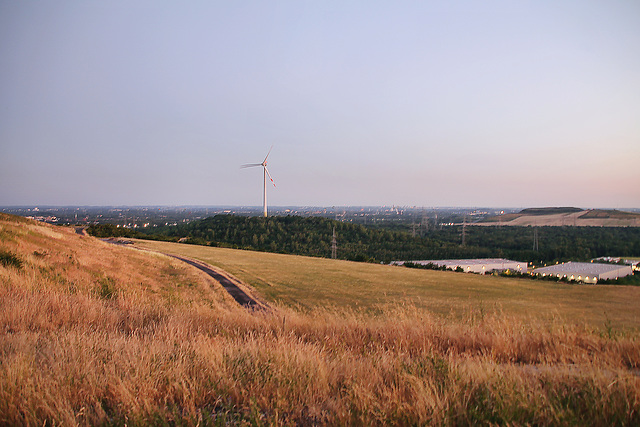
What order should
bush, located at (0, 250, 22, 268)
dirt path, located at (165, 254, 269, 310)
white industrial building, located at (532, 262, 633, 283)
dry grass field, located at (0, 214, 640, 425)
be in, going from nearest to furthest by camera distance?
dry grass field, located at (0, 214, 640, 425)
bush, located at (0, 250, 22, 268)
dirt path, located at (165, 254, 269, 310)
white industrial building, located at (532, 262, 633, 283)

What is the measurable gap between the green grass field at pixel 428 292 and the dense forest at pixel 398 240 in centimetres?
3119

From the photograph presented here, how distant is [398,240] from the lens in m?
71.6

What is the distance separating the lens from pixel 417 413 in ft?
9.07

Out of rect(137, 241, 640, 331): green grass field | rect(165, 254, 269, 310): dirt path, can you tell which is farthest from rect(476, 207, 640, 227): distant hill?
rect(165, 254, 269, 310): dirt path

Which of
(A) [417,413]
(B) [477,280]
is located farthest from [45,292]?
(B) [477,280]

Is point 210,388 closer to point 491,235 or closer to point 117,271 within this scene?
point 117,271

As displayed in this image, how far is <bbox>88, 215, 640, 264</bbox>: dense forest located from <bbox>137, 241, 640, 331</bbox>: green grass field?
102 feet

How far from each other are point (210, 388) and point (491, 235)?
88.4 m

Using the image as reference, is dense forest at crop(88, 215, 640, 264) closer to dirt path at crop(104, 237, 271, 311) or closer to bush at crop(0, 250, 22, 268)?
dirt path at crop(104, 237, 271, 311)

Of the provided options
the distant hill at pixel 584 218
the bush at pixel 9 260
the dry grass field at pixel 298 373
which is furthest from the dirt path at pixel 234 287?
the distant hill at pixel 584 218

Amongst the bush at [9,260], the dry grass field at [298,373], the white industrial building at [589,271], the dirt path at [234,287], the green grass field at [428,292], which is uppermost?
the bush at [9,260]

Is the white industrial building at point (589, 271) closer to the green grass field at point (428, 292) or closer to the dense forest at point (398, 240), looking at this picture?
the dense forest at point (398, 240)

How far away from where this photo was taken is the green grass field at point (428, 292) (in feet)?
42.8

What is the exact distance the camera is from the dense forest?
57.7 meters
